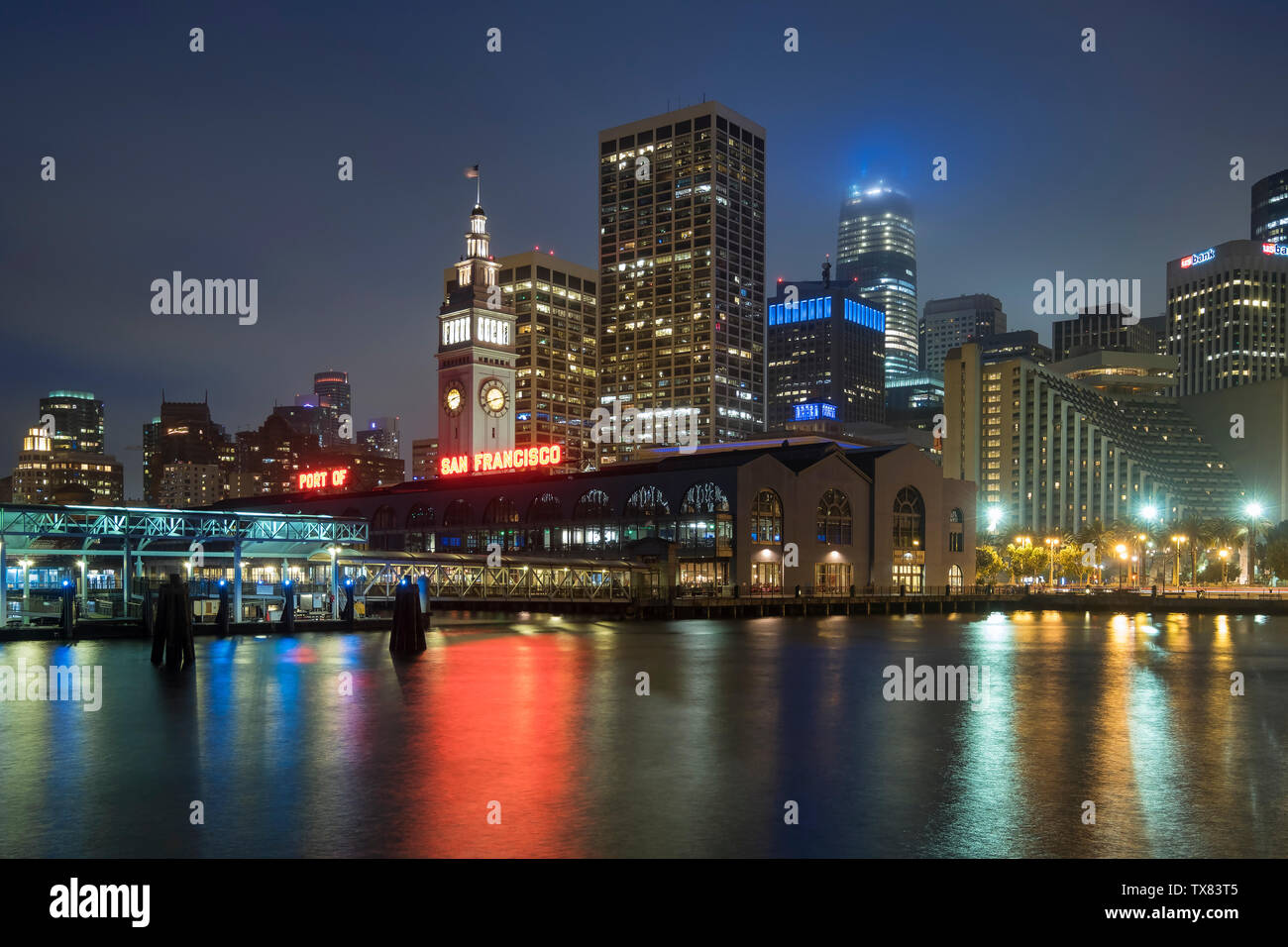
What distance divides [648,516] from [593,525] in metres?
8.17

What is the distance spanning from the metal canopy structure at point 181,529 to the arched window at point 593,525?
46.4 meters

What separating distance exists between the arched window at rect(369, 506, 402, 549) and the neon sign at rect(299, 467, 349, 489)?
2061 centimetres

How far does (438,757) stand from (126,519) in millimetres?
47973

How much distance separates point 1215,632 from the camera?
79.3 m

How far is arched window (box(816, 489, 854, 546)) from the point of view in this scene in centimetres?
12069

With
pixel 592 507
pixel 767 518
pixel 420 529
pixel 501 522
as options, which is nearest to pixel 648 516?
pixel 592 507

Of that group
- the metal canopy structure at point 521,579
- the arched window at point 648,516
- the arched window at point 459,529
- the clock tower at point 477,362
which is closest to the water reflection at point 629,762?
the metal canopy structure at point 521,579

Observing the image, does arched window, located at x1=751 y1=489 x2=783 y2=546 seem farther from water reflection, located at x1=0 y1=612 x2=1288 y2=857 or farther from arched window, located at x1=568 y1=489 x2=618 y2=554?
water reflection, located at x1=0 y1=612 x2=1288 y2=857

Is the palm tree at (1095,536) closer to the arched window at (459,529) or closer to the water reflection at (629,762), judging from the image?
the arched window at (459,529)

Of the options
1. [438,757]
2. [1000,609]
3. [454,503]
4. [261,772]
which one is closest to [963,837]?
[438,757]

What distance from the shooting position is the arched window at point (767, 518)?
114 meters

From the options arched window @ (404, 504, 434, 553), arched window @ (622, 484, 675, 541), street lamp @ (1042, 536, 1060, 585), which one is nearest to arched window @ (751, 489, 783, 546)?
arched window @ (622, 484, 675, 541)

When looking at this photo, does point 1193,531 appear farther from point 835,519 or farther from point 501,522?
point 501,522

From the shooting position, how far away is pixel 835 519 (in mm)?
122188
